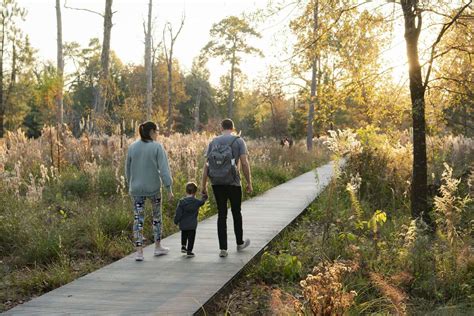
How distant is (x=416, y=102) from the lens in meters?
9.45

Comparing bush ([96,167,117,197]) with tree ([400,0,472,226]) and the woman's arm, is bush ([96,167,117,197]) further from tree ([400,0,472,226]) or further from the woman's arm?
tree ([400,0,472,226])

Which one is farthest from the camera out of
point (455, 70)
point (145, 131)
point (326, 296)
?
point (455, 70)

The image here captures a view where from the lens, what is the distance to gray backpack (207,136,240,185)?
7.24m

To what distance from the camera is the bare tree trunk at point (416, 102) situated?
9344 mm

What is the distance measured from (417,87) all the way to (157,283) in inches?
233

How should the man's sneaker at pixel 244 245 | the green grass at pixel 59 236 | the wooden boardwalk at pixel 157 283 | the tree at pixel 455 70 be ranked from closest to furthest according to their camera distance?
the wooden boardwalk at pixel 157 283 → the green grass at pixel 59 236 → the man's sneaker at pixel 244 245 → the tree at pixel 455 70

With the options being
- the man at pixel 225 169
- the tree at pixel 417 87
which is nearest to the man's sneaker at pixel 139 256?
the man at pixel 225 169

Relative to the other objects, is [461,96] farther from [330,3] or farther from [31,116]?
[31,116]

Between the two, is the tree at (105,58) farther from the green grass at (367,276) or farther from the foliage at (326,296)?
the foliage at (326,296)

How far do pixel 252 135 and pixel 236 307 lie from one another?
5090 cm

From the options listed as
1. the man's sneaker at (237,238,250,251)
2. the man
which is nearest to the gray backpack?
the man

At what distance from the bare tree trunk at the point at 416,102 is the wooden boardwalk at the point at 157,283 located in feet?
9.18

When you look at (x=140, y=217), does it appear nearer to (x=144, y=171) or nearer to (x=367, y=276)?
(x=144, y=171)

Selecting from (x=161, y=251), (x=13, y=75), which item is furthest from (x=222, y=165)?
(x=13, y=75)
